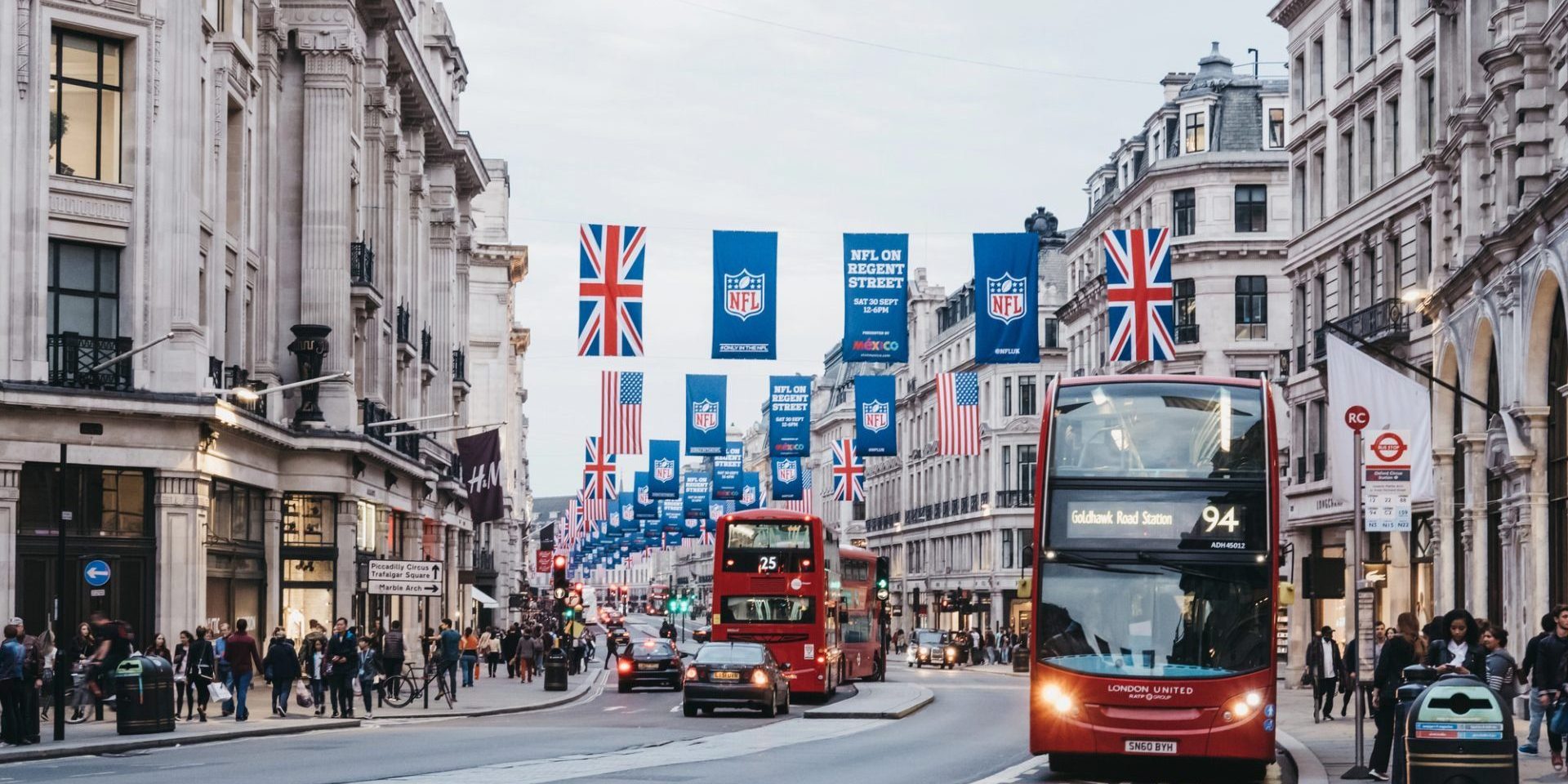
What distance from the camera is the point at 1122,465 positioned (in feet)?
74.5

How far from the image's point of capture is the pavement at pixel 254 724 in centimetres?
2739

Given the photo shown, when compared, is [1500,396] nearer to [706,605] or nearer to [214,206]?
[214,206]

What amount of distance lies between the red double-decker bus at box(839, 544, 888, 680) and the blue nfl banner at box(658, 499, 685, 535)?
49509mm

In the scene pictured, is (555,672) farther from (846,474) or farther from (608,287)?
(846,474)

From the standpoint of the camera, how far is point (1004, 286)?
42688mm

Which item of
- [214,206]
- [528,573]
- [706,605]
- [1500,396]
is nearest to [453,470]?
[214,206]

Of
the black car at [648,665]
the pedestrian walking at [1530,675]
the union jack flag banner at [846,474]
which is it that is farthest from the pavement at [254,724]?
the union jack flag banner at [846,474]

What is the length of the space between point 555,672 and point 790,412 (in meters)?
18.9

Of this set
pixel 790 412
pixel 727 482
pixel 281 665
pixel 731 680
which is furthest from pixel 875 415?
pixel 281 665

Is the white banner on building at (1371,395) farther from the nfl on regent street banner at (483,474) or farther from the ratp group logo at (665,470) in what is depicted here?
the ratp group logo at (665,470)

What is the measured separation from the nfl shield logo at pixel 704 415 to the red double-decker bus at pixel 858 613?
7.26m

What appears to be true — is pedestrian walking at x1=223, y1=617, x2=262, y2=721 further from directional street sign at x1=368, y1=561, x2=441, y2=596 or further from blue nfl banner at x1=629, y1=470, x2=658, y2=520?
blue nfl banner at x1=629, y1=470, x2=658, y2=520

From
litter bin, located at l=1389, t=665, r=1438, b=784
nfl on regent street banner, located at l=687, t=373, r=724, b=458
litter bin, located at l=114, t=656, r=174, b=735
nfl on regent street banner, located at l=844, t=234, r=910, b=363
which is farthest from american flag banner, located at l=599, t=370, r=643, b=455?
litter bin, located at l=1389, t=665, r=1438, b=784

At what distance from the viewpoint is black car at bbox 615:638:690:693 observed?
53.8 metres
